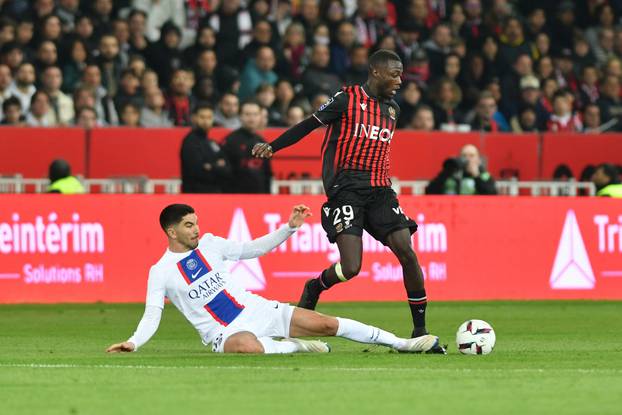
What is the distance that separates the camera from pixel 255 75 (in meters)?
24.3

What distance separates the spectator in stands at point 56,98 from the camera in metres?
22.1

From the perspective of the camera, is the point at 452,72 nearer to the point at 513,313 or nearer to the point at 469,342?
the point at 513,313

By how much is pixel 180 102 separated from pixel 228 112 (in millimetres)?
1028

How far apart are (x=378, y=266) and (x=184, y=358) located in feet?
26.0

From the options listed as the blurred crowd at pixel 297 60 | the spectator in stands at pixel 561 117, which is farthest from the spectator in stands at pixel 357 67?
the spectator in stands at pixel 561 117

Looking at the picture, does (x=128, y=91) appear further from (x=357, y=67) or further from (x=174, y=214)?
(x=174, y=214)

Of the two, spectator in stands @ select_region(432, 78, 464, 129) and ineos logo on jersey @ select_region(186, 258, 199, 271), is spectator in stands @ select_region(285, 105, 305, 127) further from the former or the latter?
ineos logo on jersey @ select_region(186, 258, 199, 271)

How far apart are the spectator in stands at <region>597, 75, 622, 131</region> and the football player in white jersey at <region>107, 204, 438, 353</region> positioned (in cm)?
1444

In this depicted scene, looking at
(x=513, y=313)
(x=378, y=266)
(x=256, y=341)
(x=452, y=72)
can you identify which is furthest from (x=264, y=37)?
(x=256, y=341)

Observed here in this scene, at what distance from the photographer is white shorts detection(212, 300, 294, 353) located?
12281 millimetres

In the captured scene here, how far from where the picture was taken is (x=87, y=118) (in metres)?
21.9

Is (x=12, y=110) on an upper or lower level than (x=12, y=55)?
lower

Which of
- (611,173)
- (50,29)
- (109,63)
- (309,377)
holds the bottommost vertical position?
(309,377)

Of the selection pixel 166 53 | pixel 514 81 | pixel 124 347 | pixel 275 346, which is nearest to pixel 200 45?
pixel 166 53
